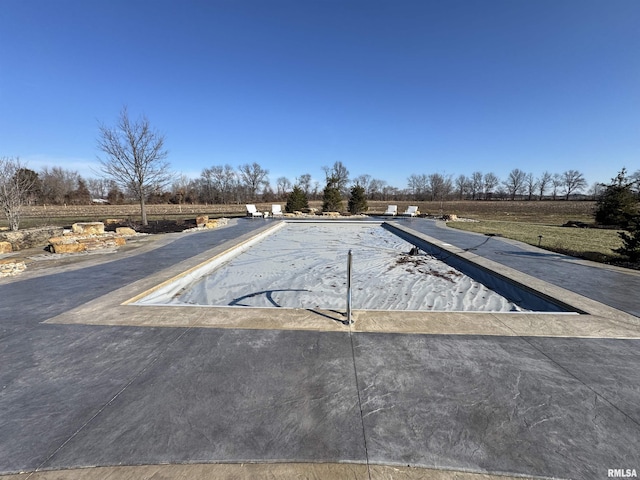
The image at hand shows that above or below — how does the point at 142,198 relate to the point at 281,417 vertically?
Result: above

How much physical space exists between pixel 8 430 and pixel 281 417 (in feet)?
5.41

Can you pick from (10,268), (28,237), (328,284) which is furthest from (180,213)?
(328,284)

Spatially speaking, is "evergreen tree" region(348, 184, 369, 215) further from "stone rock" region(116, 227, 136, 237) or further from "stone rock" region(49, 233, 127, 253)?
"stone rock" region(49, 233, 127, 253)

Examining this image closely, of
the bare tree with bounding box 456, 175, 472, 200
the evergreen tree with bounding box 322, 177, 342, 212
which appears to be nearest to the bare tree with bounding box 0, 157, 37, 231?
the evergreen tree with bounding box 322, 177, 342, 212

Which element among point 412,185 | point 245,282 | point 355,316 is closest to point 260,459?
point 355,316

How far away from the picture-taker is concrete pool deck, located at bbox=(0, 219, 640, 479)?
1.48 m

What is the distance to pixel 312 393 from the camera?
6.52ft

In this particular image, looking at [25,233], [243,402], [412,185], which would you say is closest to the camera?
[243,402]

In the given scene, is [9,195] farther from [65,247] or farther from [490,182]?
[490,182]

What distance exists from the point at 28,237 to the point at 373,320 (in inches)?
408

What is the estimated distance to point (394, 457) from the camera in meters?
1.50

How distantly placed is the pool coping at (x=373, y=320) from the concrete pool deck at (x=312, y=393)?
25mm

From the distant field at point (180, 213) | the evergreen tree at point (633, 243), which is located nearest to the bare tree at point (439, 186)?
the distant field at point (180, 213)

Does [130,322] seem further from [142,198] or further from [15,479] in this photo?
[142,198]
